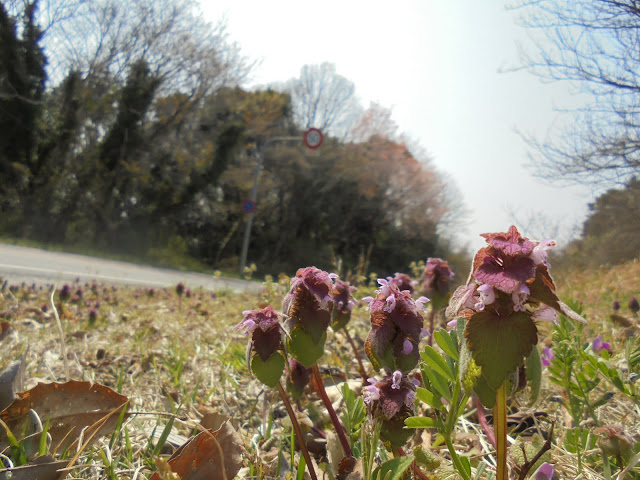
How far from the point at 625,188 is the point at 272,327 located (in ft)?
27.6

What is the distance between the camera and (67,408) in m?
1.05

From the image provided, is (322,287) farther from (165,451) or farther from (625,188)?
(625,188)

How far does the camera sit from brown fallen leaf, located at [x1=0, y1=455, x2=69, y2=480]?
2.69ft

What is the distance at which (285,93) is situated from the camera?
88.1 feet

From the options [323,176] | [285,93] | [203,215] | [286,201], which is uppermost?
[285,93]

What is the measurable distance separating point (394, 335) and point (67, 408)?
0.86 meters

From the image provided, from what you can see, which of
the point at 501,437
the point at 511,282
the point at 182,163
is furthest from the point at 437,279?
the point at 182,163

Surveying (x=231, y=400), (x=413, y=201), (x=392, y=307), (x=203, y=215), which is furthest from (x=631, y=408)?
(x=413, y=201)

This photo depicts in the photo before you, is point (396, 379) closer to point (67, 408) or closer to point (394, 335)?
point (394, 335)

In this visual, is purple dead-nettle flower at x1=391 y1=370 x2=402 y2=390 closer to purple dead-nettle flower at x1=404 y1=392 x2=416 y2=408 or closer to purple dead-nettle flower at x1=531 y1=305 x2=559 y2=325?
purple dead-nettle flower at x1=404 y1=392 x2=416 y2=408

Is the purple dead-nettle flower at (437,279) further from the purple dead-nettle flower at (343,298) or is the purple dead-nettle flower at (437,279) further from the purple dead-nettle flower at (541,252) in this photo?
the purple dead-nettle flower at (541,252)

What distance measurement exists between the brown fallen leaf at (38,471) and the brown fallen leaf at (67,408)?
16cm

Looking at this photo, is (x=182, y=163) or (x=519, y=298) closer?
(x=519, y=298)

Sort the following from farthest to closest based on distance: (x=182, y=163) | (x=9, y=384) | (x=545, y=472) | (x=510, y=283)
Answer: (x=182, y=163) < (x=9, y=384) < (x=545, y=472) < (x=510, y=283)
